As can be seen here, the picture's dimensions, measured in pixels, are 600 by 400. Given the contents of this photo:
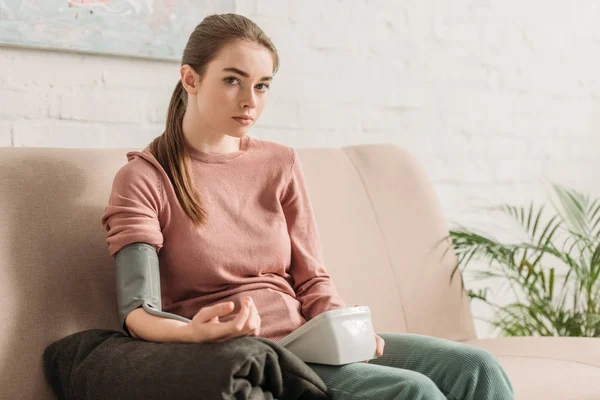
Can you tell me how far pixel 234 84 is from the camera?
151cm

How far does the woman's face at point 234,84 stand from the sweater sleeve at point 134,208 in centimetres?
16

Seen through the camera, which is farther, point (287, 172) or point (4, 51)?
point (4, 51)

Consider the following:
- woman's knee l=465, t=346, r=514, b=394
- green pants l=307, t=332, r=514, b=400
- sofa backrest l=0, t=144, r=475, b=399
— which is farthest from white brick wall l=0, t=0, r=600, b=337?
woman's knee l=465, t=346, r=514, b=394

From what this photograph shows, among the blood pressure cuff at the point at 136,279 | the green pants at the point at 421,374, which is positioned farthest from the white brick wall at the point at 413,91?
the green pants at the point at 421,374

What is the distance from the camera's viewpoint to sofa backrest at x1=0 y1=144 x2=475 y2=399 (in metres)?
1.48

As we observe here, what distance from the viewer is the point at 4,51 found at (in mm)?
1840

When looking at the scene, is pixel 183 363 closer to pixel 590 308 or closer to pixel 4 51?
pixel 4 51

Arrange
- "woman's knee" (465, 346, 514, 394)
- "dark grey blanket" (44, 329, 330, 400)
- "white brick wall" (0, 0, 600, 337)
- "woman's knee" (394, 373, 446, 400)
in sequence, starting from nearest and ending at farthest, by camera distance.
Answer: "dark grey blanket" (44, 329, 330, 400) → "woman's knee" (394, 373, 446, 400) → "woman's knee" (465, 346, 514, 394) → "white brick wall" (0, 0, 600, 337)

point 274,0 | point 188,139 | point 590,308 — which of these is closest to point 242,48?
point 188,139

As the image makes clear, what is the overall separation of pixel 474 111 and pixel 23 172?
1.67 metres

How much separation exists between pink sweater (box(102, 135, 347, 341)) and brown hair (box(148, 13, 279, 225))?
2cm

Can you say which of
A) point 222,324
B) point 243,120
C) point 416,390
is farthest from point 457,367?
point 243,120

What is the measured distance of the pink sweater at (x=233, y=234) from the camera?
1.46m

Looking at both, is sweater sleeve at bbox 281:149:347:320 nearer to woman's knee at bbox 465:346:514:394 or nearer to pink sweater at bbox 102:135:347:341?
pink sweater at bbox 102:135:347:341
